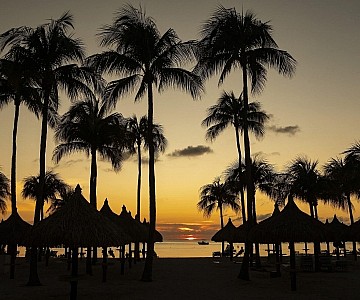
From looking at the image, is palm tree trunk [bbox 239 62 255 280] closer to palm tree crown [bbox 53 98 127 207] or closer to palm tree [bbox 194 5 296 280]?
palm tree [bbox 194 5 296 280]

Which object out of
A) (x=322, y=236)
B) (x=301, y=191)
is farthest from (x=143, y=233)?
(x=322, y=236)

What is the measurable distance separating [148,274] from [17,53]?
11.5 meters

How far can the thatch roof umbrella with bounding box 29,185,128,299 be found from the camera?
14742mm

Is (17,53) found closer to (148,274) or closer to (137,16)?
(137,16)

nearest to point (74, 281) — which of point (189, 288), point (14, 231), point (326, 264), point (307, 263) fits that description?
point (189, 288)

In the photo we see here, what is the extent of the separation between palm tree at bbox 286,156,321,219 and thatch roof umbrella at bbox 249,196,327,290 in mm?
12368

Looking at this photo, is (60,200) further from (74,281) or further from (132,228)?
(74,281)

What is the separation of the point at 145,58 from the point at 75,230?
1004 cm

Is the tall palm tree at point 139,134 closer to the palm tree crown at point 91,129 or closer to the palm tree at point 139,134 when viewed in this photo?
the palm tree at point 139,134

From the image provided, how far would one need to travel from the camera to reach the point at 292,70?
22453mm

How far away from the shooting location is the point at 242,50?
22.6 m

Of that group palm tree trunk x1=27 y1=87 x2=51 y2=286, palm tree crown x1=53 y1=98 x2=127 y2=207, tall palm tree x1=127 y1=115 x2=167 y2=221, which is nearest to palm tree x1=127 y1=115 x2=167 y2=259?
tall palm tree x1=127 y1=115 x2=167 y2=221

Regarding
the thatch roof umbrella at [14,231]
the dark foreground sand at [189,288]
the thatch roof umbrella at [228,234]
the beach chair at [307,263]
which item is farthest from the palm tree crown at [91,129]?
the thatch roof umbrella at [228,234]

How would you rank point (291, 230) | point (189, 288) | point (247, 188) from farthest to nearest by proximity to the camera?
point (247, 188)
point (291, 230)
point (189, 288)
